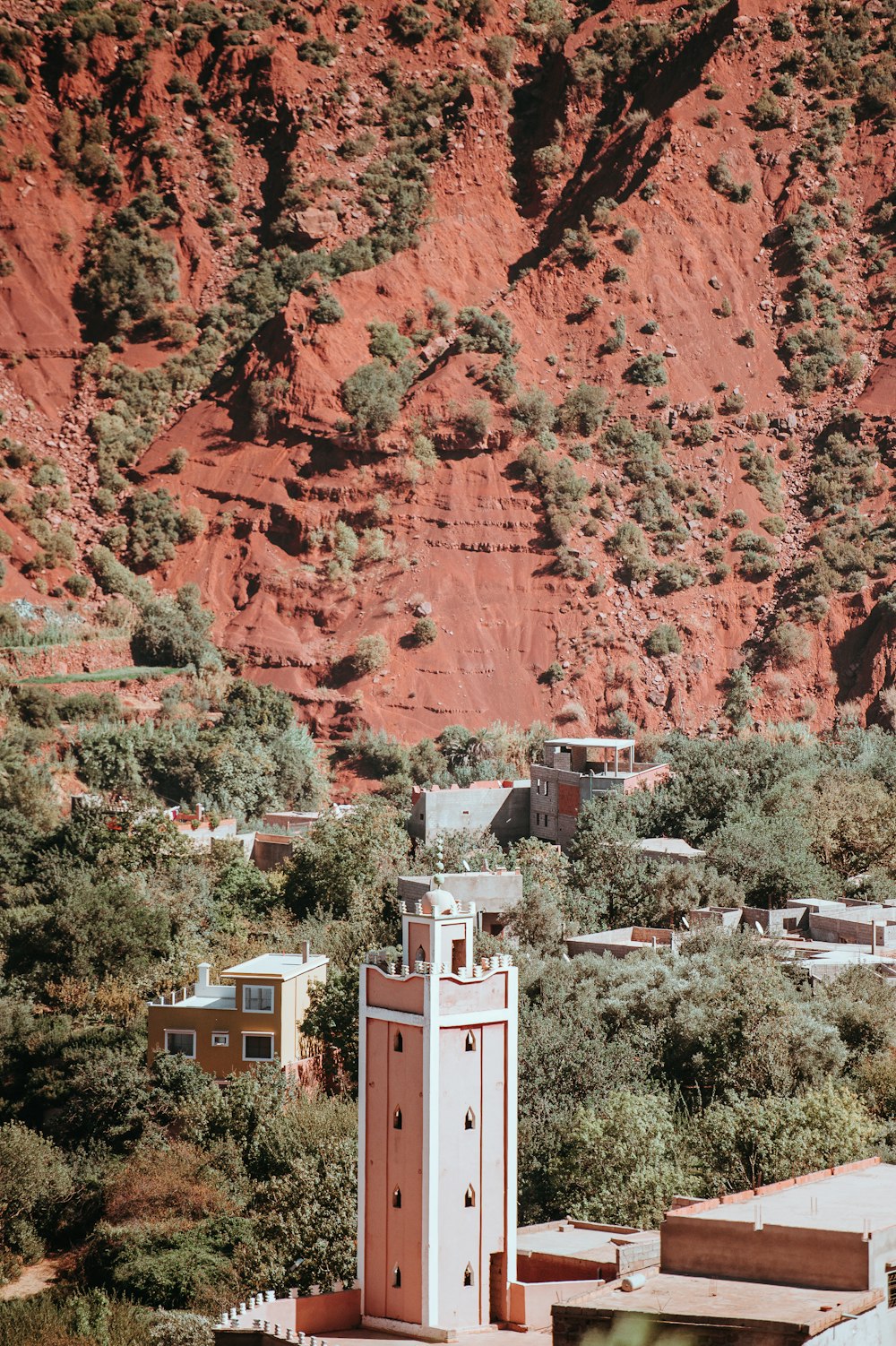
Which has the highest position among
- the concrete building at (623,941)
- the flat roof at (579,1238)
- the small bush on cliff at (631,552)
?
the small bush on cliff at (631,552)

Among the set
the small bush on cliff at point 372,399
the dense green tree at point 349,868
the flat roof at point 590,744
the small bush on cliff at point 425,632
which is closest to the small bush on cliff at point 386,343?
the small bush on cliff at point 372,399

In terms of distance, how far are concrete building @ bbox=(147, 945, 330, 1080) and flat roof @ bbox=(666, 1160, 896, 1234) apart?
12337 millimetres

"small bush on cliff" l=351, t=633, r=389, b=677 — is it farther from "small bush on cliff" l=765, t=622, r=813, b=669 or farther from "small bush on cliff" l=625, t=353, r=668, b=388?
"small bush on cliff" l=625, t=353, r=668, b=388

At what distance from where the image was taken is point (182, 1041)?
105 ft

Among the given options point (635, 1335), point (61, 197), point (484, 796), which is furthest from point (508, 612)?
point (635, 1335)

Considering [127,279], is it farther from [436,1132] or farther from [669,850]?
[436,1132]

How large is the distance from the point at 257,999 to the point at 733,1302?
16.5m

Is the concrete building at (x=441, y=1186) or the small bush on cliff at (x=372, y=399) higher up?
the small bush on cliff at (x=372, y=399)

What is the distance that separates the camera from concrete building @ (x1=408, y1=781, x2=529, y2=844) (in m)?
43.2

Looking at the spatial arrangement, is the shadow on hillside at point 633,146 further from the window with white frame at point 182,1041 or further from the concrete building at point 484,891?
the window with white frame at point 182,1041

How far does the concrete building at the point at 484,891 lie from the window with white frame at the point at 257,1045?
16.7ft

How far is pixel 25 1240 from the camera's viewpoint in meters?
28.9

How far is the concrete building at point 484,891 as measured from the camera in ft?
120

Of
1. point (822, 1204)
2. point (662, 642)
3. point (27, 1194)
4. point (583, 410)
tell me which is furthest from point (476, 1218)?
point (583, 410)
